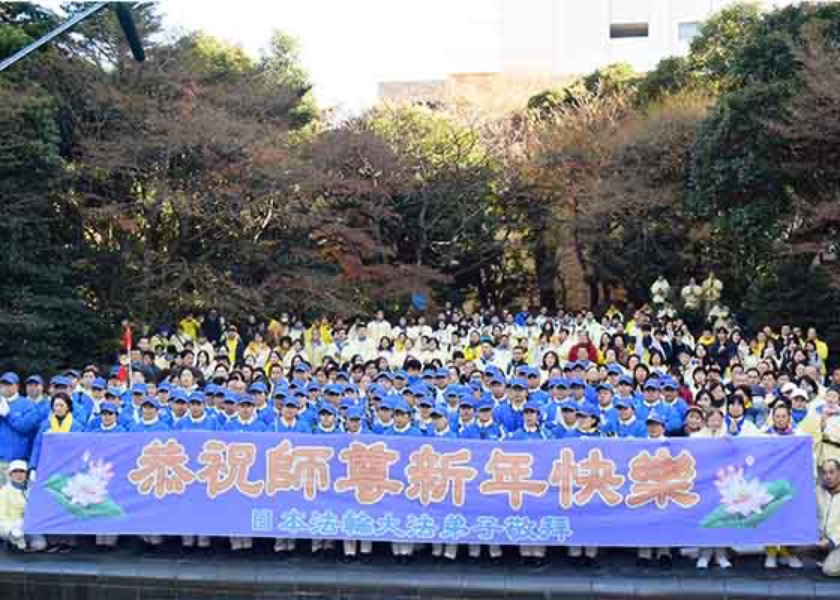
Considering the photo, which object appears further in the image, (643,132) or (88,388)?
(643,132)

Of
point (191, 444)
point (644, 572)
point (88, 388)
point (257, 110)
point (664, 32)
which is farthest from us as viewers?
point (664, 32)

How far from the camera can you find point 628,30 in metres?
42.6

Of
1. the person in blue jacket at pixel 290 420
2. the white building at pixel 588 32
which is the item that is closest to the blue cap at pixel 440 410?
the person in blue jacket at pixel 290 420

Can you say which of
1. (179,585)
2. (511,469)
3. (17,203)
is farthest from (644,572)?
(17,203)

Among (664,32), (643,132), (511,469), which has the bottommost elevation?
(511,469)

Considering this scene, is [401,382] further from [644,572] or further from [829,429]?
[829,429]

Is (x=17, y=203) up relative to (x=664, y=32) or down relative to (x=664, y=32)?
down

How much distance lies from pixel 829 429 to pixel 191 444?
18.3 feet

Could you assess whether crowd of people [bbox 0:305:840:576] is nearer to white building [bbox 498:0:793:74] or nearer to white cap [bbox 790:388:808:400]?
white cap [bbox 790:388:808:400]

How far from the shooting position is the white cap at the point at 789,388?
9.41 metres

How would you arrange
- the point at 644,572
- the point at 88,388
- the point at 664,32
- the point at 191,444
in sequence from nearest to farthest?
the point at 644,572 → the point at 191,444 → the point at 88,388 → the point at 664,32

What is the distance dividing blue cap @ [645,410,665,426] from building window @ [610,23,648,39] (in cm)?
3718

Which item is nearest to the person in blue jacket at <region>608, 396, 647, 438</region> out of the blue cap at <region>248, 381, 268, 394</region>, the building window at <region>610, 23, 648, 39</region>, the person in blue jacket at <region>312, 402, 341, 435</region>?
the person in blue jacket at <region>312, 402, 341, 435</region>

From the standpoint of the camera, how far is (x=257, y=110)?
21.6 meters
